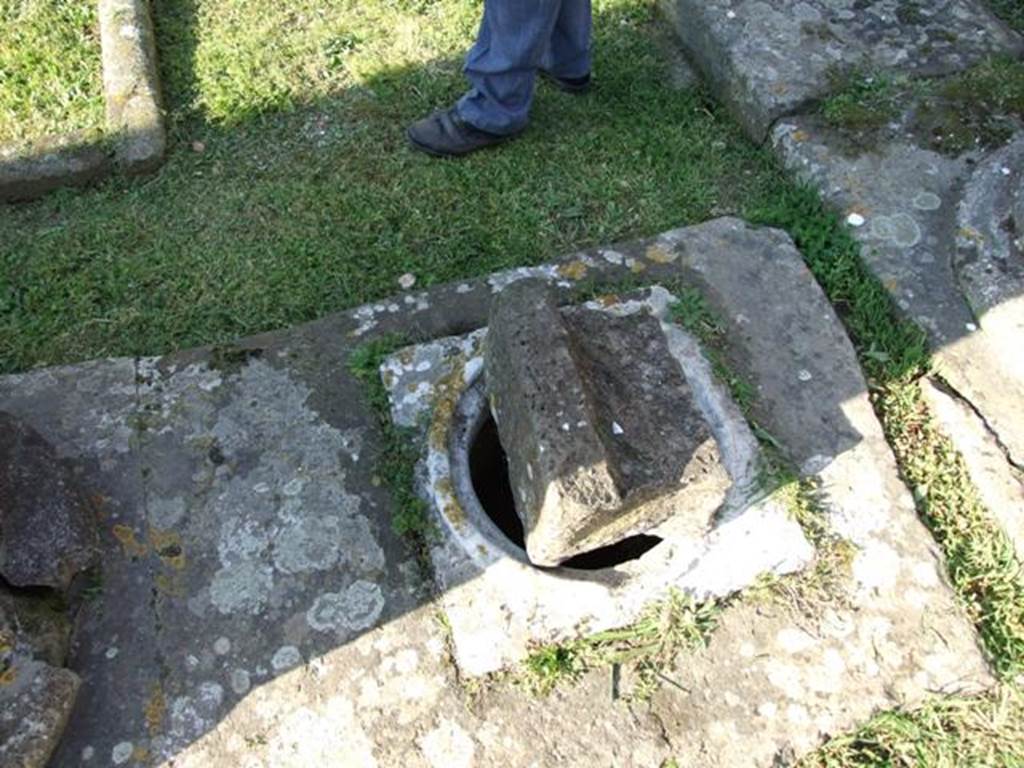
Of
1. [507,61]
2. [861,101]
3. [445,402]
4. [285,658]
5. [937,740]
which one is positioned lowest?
[937,740]

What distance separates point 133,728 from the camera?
85.0 inches

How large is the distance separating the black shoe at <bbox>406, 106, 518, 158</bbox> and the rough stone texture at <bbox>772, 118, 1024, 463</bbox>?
114 centimetres

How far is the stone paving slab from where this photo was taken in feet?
7.11

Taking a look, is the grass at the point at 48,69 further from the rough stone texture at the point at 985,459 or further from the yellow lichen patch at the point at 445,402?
the rough stone texture at the point at 985,459

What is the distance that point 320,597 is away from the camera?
7.65 ft

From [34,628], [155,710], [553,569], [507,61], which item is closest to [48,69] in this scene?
[507,61]

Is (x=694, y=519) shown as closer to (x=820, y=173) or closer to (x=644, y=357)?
(x=644, y=357)

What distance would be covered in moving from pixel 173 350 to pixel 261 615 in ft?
3.80

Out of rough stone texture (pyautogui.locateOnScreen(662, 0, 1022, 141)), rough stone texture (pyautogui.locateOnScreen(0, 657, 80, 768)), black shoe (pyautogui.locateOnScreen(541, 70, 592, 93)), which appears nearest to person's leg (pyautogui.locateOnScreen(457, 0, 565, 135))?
black shoe (pyautogui.locateOnScreen(541, 70, 592, 93))

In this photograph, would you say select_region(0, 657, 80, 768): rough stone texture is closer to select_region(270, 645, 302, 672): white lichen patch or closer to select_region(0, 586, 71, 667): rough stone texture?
select_region(0, 586, 71, 667): rough stone texture

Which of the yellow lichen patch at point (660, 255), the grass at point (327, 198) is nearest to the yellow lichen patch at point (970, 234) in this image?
the grass at point (327, 198)

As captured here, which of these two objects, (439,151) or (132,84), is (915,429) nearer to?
(439,151)

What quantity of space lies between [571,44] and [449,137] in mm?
629

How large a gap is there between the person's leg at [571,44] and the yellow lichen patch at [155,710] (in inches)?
100
